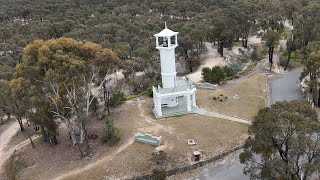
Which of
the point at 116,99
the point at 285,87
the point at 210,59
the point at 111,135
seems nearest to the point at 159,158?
the point at 111,135

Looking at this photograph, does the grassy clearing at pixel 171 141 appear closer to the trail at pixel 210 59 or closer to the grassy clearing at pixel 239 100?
the grassy clearing at pixel 239 100

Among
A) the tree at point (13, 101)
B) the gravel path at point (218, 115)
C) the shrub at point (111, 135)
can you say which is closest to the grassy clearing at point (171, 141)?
the gravel path at point (218, 115)

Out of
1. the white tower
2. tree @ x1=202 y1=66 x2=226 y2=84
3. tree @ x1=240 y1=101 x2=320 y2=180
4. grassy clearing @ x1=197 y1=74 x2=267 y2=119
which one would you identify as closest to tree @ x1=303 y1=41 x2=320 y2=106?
grassy clearing @ x1=197 y1=74 x2=267 y2=119

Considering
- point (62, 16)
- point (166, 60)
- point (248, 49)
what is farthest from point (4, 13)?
point (166, 60)

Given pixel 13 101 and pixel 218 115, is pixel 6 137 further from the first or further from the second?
pixel 218 115

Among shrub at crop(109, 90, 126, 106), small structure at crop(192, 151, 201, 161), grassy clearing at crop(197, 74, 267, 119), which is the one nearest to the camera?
small structure at crop(192, 151, 201, 161)

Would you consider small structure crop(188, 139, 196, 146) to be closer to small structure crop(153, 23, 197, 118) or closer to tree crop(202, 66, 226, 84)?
small structure crop(153, 23, 197, 118)
